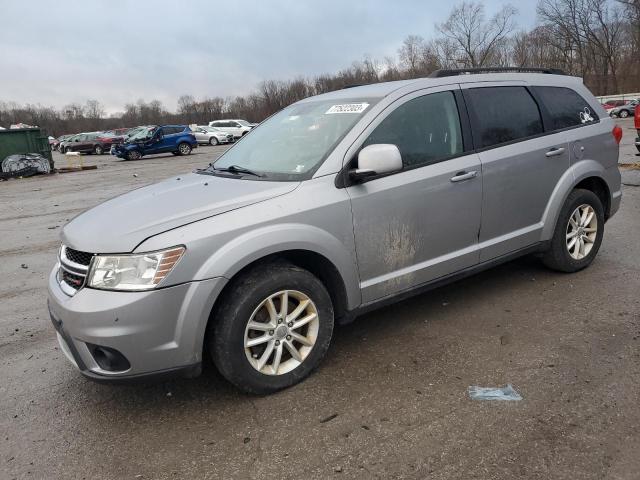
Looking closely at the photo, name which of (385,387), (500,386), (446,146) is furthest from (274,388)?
(446,146)

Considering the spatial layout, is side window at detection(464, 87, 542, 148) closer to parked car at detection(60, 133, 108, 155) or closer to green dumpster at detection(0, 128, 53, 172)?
green dumpster at detection(0, 128, 53, 172)

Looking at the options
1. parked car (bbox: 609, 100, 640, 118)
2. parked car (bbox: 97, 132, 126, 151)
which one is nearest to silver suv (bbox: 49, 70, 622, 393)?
parked car (bbox: 97, 132, 126, 151)

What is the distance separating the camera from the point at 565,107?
183 inches

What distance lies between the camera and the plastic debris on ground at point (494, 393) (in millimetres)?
2936

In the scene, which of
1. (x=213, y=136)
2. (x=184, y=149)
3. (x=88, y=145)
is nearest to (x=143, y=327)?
(x=184, y=149)

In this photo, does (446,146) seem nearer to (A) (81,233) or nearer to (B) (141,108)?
(A) (81,233)

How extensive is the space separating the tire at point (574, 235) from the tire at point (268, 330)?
2.45m

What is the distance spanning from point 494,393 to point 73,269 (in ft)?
8.18

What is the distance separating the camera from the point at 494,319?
398cm

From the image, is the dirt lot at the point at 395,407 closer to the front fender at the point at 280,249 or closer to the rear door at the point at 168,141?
the front fender at the point at 280,249

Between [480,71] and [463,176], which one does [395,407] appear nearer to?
[463,176]

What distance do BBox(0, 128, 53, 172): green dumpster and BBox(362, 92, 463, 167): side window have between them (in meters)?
20.9

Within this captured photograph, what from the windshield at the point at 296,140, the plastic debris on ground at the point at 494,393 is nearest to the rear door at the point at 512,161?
the windshield at the point at 296,140

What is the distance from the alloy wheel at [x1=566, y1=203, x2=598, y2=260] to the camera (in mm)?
4711
